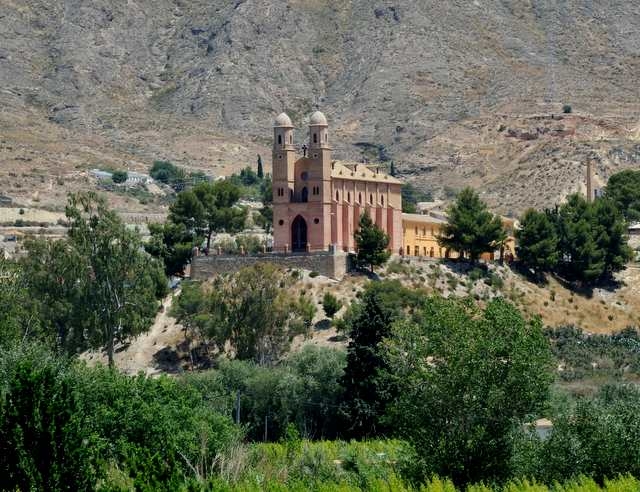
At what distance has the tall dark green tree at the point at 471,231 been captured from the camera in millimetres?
98250

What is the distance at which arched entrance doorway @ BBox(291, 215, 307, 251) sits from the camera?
9462cm

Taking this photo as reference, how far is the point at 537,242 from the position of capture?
3930 inches

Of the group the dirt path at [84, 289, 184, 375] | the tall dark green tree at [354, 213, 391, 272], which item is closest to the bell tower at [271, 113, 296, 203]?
the tall dark green tree at [354, 213, 391, 272]

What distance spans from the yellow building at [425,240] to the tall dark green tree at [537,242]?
2.39 m

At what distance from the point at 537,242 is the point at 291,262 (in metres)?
16.5

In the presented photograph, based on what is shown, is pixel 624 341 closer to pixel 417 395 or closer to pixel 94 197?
pixel 94 197

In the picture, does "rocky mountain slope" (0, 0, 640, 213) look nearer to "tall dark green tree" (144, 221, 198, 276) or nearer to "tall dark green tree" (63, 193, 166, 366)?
"tall dark green tree" (144, 221, 198, 276)

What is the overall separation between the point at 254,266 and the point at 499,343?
3748cm

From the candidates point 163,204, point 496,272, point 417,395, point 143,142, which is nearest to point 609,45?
point 143,142

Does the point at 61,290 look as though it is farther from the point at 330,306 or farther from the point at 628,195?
the point at 628,195

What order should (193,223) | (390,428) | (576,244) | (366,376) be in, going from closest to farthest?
(390,428) < (366,376) < (576,244) < (193,223)

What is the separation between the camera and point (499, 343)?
177 ft

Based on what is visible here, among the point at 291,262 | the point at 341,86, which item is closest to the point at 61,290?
the point at 291,262

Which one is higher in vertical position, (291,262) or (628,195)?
(628,195)
